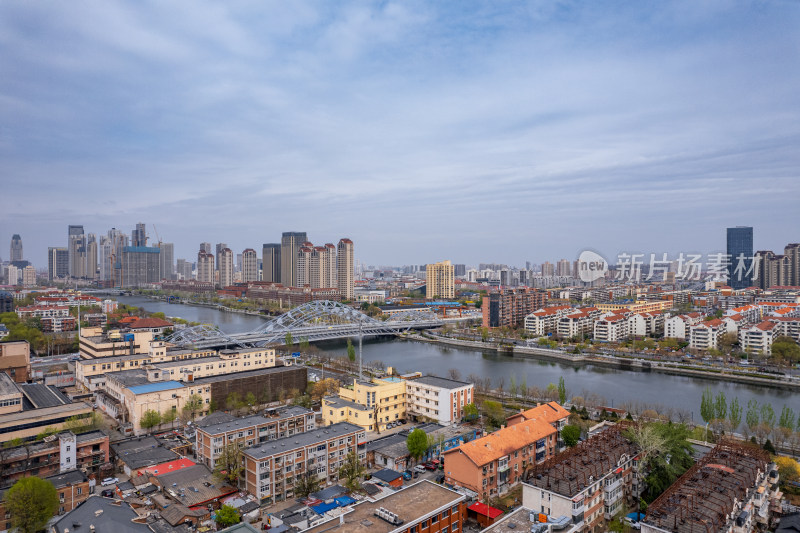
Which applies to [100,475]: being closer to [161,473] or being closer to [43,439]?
[161,473]

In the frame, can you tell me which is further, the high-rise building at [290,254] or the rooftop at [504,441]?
the high-rise building at [290,254]

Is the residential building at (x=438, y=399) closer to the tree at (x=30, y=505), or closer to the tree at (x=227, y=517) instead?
the tree at (x=227, y=517)

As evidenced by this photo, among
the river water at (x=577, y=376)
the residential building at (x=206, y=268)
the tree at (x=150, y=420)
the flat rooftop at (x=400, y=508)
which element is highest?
the residential building at (x=206, y=268)

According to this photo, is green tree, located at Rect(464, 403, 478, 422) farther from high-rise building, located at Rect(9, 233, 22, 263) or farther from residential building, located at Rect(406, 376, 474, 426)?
high-rise building, located at Rect(9, 233, 22, 263)

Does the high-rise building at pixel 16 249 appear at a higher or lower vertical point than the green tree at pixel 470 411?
higher

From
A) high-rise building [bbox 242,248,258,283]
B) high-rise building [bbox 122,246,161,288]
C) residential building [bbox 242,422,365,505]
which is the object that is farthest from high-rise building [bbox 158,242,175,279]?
residential building [bbox 242,422,365,505]

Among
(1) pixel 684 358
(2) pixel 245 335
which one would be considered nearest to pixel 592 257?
(1) pixel 684 358

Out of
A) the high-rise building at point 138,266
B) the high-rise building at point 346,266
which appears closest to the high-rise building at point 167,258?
the high-rise building at point 138,266

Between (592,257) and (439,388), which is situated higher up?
(592,257)
